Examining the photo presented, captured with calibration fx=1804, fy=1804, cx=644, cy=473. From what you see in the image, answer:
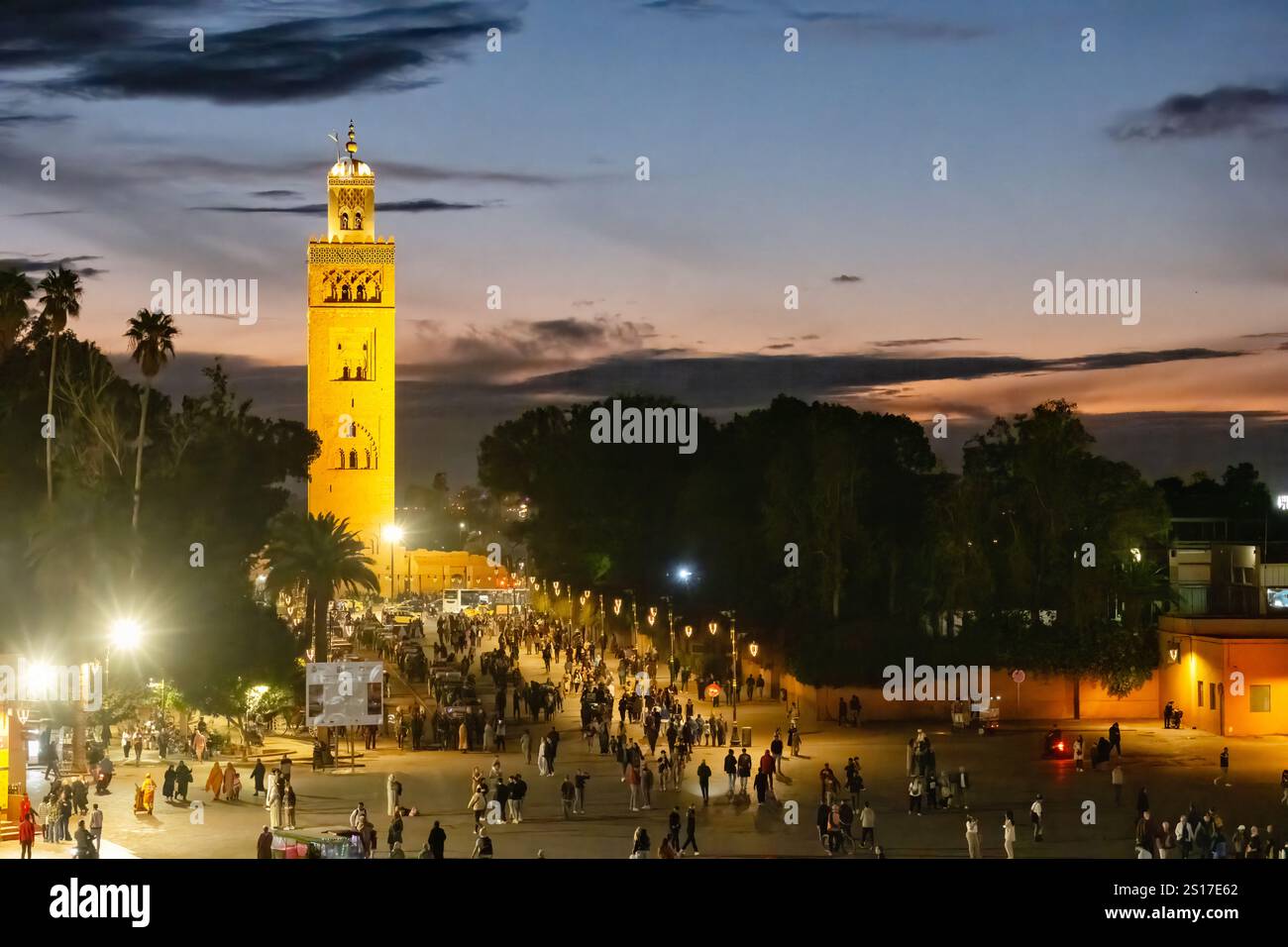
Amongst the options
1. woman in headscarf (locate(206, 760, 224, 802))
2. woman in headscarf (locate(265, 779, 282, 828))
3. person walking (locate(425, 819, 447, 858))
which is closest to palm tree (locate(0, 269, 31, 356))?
woman in headscarf (locate(206, 760, 224, 802))

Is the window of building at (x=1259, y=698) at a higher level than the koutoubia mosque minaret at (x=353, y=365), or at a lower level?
lower

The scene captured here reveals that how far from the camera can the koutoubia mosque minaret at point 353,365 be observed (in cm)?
11538

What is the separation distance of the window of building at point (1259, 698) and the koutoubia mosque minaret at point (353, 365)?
77.5 metres

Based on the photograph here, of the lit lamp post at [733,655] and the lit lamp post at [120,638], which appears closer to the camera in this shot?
the lit lamp post at [120,638]

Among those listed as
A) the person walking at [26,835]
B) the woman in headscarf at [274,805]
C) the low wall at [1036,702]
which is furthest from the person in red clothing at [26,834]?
the low wall at [1036,702]

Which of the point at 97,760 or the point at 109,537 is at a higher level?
the point at 109,537

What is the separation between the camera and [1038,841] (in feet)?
94.6

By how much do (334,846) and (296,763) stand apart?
1463 centimetres

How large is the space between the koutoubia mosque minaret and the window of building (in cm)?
7747

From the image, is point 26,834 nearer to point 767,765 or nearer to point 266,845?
point 266,845

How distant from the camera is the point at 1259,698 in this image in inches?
1683

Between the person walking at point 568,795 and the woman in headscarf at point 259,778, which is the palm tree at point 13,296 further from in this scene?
the person walking at point 568,795
